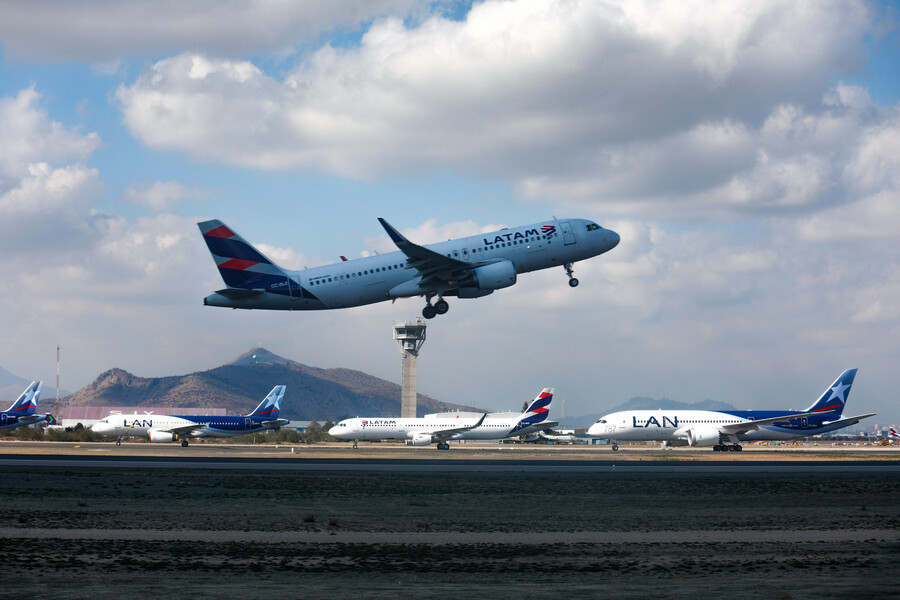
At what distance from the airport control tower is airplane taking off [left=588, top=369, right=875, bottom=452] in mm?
109299

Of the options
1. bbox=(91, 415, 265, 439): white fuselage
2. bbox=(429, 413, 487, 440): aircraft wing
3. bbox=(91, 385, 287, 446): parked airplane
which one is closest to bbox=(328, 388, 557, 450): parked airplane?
bbox=(429, 413, 487, 440): aircraft wing

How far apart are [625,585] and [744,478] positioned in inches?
1165

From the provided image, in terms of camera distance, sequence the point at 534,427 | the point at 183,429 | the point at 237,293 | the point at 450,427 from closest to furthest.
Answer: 1. the point at 237,293
2. the point at 450,427
3. the point at 183,429
4. the point at 534,427

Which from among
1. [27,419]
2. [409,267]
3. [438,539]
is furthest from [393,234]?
[27,419]

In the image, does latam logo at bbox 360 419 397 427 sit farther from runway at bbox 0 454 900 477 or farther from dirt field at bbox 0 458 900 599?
dirt field at bbox 0 458 900 599

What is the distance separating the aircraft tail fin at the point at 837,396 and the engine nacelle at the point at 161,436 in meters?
72.5

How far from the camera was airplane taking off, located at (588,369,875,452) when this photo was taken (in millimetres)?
85444

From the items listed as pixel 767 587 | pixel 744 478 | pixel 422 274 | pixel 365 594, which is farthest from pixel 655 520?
pixel 422 274

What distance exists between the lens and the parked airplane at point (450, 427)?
96.4 m

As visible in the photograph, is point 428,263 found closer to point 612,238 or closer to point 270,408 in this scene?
point 612,238

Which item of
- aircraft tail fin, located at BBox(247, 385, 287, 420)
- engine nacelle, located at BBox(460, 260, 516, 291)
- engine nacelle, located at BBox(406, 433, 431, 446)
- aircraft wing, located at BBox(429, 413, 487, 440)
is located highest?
engine nacelle, located at BBox(460, 260, 516, 291)

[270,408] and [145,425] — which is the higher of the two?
[270,408]

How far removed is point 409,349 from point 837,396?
117 metres

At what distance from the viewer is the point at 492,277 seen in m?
48.4
